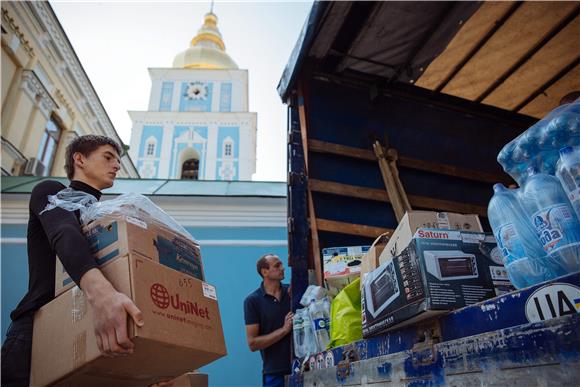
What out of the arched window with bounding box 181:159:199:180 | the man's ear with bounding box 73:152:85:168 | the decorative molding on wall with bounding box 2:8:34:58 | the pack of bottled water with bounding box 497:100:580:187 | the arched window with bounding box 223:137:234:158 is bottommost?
the pack of bottled water with bounding box 497:100:580:187

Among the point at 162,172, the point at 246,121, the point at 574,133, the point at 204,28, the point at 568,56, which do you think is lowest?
the point at 574,133

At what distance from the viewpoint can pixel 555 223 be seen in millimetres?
1202

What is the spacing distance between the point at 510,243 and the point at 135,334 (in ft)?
4.29

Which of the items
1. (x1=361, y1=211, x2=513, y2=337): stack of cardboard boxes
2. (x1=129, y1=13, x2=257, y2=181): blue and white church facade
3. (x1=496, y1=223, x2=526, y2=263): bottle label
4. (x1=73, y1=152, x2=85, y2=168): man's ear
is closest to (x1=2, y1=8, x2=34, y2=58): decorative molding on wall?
(x1=73, y1=152, x2=85, y2=168): man's ear

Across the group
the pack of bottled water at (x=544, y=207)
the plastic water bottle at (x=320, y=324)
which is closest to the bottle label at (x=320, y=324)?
the plastic water bottle at (x=320, y=324)

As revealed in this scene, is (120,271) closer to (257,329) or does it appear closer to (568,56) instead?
(257,329)

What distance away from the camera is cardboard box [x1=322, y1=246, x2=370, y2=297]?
2941 mm

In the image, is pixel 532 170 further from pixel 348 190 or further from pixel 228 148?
pixel 228 148

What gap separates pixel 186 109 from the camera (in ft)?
91.0

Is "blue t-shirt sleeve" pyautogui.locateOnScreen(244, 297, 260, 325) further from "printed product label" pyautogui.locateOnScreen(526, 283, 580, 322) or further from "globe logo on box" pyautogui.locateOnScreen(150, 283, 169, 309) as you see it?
"printed product label" pyautogui.locateOnScreen(526, 283, 580, 322)

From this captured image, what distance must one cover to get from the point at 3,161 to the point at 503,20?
36.1 ft

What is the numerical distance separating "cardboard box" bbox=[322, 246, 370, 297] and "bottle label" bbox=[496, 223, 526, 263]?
1.60 meters

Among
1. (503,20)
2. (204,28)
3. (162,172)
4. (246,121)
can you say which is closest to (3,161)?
(503,20)

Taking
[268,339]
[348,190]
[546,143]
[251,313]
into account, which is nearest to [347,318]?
[268,339]
